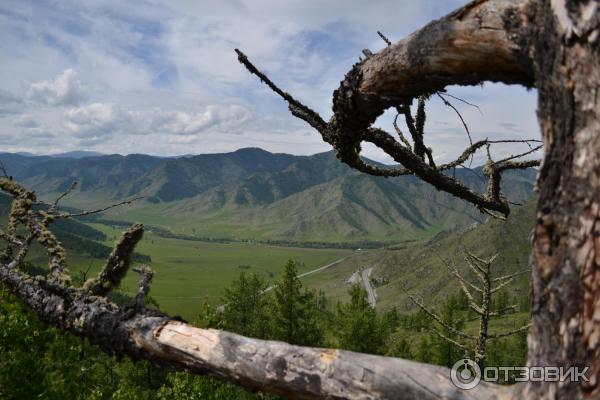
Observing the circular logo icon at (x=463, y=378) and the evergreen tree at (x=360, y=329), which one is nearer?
the circular logo icon at (x=463, y=378)

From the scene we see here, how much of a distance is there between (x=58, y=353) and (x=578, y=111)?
9971 millimetres

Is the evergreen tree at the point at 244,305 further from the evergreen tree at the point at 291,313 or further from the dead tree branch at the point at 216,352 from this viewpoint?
the dead tree branch at the point at 216,352

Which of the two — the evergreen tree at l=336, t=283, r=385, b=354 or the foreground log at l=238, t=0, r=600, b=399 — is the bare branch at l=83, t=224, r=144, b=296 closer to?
the foreground log at l=238, t=0, r=600, b=399

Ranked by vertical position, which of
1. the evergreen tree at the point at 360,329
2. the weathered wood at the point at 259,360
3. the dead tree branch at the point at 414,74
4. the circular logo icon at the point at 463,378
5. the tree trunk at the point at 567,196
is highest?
the dead tree branch at the point at 414,74

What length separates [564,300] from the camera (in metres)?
1.92

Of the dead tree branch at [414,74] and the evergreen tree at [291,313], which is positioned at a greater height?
the dead tree branch at [414,74]

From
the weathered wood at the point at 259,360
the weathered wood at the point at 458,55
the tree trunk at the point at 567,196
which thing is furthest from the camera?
the weathered wood at the point at 259,360

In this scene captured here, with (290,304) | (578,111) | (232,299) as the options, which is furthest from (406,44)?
(232,299)

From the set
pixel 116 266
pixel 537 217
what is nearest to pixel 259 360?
pixel 537 217

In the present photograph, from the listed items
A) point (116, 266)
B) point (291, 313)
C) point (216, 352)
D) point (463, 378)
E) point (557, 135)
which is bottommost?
point (291, 313)

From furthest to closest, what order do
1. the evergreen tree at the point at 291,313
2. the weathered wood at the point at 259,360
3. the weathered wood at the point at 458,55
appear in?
the evergreen tree at the point at 291,313 → the weathered wood at the point at 259,360 → the weathered wood at the point at 458,55

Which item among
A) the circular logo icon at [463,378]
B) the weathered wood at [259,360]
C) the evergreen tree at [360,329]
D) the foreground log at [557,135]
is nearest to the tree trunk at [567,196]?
the foreground log at [557,135]

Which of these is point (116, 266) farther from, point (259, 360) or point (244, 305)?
point (244, 305)

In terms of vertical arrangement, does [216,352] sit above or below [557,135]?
below
